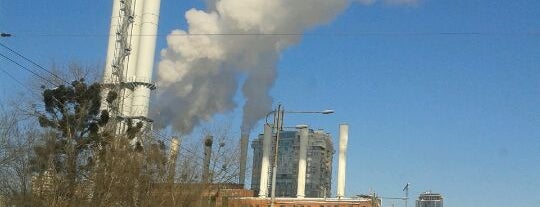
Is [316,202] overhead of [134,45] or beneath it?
beneath

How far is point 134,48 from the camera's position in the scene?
64875 millimetres

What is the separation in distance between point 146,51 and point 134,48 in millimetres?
1517

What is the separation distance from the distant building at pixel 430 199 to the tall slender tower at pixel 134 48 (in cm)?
6212

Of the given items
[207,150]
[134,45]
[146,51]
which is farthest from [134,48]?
[207,150]

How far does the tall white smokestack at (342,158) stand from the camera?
9244cm

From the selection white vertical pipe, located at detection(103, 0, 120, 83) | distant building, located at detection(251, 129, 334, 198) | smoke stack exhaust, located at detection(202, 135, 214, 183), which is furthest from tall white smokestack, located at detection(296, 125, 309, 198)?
Result: smoke stack exhaust, located at detection(202, 135, 214, 183)

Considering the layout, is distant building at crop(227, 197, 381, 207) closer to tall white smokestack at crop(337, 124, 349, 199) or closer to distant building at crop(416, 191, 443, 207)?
tall white smokestack at crop(337, 124, 349, 199)

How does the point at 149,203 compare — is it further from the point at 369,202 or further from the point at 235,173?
the point at 369,202

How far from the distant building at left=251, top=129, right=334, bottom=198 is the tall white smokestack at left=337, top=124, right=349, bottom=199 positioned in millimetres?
25653

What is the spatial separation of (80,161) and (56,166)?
152cm

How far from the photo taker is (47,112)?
129 ft

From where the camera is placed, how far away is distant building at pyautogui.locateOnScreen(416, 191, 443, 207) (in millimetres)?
112650

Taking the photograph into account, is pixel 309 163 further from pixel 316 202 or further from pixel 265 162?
pixel 265 162

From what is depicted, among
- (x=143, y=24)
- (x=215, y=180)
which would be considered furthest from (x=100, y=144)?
(x=143, y=24)
